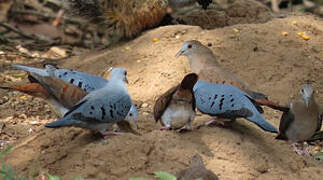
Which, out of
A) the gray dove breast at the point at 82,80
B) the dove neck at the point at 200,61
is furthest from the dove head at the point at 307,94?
the gray dove breast at the point at 82,80

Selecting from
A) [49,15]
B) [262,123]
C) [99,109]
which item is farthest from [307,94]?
[49,15]

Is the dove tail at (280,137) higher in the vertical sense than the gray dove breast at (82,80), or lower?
lower

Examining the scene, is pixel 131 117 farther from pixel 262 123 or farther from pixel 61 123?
pixel 262 123

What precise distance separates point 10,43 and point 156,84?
3.37m

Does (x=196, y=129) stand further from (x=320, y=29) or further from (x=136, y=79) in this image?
(x=320, y=29)

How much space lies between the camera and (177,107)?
3.82m

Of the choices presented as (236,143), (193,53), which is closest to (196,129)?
(236,143)

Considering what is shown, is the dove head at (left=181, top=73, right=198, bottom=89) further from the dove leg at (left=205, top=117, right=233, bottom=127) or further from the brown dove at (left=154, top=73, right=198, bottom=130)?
the dove leg at (left=205, top=117, right=233, bottom=127)

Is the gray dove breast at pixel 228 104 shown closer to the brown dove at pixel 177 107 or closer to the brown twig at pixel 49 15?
the brown dove at pixel 177 107

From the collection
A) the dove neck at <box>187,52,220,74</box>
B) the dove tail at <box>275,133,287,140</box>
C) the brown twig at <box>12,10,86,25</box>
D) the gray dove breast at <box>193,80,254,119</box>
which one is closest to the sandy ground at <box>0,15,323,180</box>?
the dove tail at <box>275,133,287,140</box>

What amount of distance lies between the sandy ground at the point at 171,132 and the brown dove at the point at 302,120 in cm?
Answer: 11

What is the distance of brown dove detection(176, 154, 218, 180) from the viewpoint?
320 cm

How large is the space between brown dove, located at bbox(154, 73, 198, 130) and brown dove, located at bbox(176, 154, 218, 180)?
54cm

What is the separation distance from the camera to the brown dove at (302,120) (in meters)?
4.29
